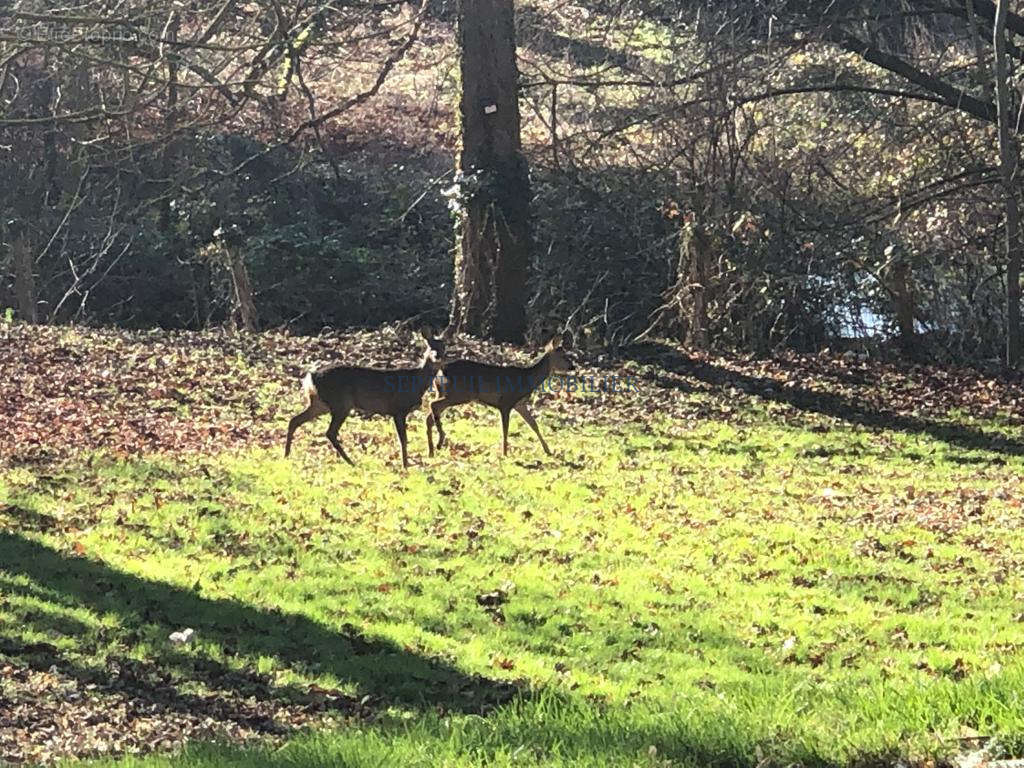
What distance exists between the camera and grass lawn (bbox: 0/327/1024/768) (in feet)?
18.8

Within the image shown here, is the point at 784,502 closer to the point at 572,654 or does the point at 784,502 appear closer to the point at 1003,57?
the point at 572,654

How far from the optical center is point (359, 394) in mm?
13695

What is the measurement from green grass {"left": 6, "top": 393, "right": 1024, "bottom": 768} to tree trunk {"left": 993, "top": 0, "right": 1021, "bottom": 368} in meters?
5.47

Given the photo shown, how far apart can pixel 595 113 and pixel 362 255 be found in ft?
19.8

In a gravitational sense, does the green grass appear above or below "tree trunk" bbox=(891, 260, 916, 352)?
below

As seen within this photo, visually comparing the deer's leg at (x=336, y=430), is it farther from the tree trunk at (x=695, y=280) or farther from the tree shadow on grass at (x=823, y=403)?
the tree trunk at (x=695, y=280)

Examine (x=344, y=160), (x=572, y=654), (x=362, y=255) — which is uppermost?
(x=344, y=160)

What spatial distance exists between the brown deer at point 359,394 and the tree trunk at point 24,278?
45.5 ft

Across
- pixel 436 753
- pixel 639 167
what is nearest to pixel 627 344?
pixel 639 167

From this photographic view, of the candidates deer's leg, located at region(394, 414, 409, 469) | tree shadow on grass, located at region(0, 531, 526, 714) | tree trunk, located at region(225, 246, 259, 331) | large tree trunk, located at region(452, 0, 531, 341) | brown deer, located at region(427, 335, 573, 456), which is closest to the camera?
tree shadow on grass, located at region(0, 531, 526, 714)

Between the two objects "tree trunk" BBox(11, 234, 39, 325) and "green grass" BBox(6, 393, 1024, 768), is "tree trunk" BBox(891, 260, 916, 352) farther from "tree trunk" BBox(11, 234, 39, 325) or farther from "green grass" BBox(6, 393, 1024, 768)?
"tree trunk" BBox(11, 234, 39, 325)

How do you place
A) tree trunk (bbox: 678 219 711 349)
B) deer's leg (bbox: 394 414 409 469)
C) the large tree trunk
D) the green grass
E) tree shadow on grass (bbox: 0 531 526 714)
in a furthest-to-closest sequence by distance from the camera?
tree trunk (bbox: 678 219 711 349)
the large tree trunk
deer's leg (bbox: 394 414 409 469)
tree shadow on grass (bbox: 0 531 526 714)
the green grass

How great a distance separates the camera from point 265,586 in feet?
31.8

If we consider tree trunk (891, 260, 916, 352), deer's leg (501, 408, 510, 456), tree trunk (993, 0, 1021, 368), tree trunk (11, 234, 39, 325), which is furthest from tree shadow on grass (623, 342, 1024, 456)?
tree trunk (11, 234, 39, 325)
